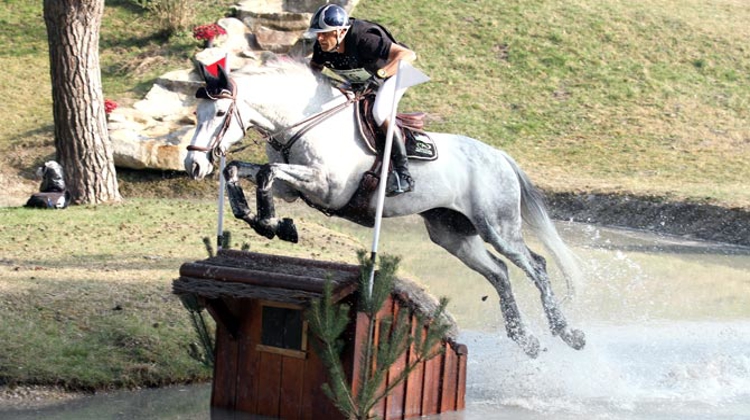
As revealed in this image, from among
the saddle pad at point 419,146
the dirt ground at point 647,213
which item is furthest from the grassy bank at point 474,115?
the saddle pad at point 419,146

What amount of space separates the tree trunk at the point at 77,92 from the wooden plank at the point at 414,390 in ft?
24.2

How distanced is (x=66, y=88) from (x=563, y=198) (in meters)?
6.75

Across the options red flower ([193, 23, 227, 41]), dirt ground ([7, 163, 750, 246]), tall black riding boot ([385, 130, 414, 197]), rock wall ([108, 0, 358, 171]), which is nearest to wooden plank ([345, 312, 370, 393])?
tall black riding boot ([385, 130, 414, 197])

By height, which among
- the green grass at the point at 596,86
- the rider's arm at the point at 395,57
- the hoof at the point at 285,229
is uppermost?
the rider's arm at the point at 395,57

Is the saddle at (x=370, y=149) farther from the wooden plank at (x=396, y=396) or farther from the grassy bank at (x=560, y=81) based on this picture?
the grassy bank at (x=560, y=81)

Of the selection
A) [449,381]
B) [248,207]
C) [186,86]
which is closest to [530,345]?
[449,381]

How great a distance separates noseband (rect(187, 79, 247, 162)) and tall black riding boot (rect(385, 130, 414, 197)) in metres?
1.04

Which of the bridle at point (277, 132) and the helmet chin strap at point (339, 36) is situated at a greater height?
the helmet chin strap at point (339, 36)

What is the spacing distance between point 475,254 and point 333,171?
70.8 inches

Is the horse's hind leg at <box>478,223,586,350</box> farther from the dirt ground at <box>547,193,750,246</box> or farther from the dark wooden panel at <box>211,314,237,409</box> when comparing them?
the dirt ground at <box>547,193,750,246</box>

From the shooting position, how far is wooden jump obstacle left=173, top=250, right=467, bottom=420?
6340mm

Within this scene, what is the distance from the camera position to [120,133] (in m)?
16.2

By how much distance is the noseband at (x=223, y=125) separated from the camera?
6312 millimetres

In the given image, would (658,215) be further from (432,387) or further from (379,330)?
(379,330)
